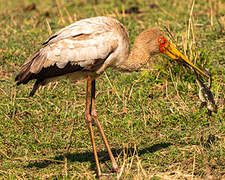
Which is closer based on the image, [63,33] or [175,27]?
[63,33]

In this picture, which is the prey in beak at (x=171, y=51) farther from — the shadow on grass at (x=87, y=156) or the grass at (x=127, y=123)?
the shadow on grass at (x=87, y=156)

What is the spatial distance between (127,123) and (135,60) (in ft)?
2.99

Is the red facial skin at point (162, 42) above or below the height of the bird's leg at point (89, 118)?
above

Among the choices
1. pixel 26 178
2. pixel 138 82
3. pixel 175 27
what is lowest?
pixel 26 178

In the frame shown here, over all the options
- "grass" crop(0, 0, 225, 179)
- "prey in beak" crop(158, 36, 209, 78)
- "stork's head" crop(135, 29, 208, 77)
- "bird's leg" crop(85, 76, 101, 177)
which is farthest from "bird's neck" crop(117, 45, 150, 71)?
"grass" crop(0, 0, 225, 179)

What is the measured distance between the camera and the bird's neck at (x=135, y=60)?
4.89 metres

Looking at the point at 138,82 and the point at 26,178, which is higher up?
the point at 138,82

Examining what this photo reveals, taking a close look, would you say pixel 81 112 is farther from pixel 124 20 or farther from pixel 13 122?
pixel 124 20

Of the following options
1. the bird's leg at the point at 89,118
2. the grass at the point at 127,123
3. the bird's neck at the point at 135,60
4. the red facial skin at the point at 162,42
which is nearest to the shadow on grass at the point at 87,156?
the grass at the point at 127,123

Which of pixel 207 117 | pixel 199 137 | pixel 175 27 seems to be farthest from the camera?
pixel 175 27

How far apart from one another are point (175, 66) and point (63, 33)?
188cm

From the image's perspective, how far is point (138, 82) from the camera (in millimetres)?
6320

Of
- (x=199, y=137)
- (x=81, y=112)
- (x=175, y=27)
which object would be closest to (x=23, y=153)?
(x=81, y=112)

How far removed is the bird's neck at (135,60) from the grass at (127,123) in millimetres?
757
